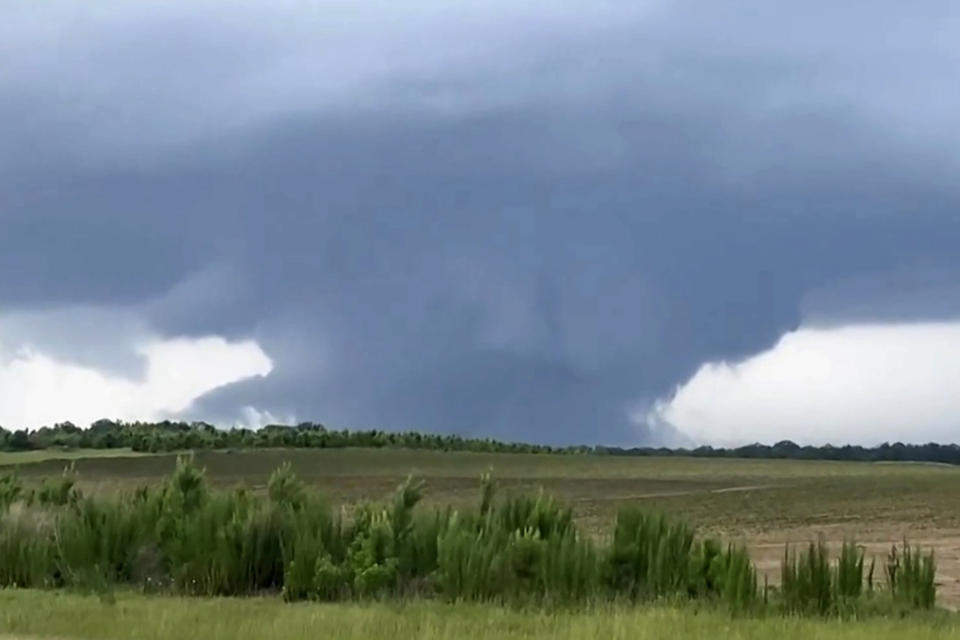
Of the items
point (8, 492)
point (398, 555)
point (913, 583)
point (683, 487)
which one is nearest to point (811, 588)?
point (913, 583)

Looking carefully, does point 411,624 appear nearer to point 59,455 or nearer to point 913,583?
point 913,583

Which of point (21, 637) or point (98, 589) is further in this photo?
point (98, 589)

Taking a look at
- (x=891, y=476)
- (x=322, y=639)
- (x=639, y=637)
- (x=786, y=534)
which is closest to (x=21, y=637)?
(x=322, y=639)

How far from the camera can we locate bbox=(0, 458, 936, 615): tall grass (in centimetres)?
1841

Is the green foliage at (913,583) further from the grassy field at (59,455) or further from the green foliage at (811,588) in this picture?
the grassy field at (59,455)

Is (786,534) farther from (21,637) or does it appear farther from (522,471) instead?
(522,471)

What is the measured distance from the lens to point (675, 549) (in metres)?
19.5

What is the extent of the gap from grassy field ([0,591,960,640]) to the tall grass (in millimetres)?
1048

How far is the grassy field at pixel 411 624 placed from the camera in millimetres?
15758

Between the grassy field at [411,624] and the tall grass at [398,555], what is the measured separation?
1048 mm

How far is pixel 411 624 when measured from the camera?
1658 cm

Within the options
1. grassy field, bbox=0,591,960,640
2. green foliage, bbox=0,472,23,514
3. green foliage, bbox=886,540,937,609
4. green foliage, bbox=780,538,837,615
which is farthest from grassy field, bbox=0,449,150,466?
green foliage, bbox=886,540,937,609

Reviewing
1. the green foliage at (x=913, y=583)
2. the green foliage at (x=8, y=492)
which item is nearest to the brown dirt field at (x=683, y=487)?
the green foliage at (x=913, y=583)

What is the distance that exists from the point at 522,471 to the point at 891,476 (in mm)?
18755
